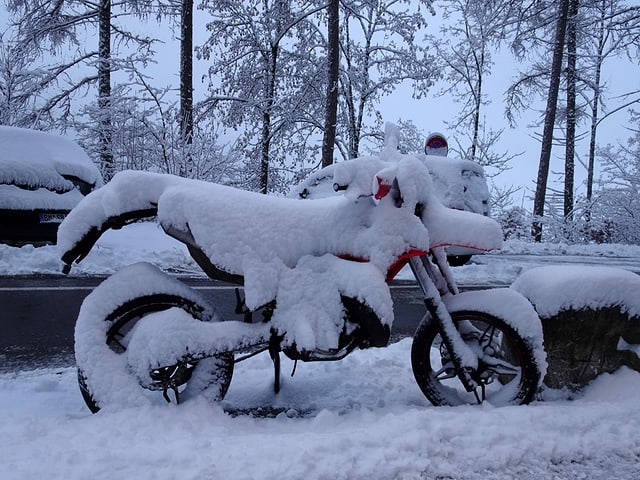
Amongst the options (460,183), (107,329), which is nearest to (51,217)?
(107,329)

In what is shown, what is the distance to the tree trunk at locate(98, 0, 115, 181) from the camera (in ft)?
50.3

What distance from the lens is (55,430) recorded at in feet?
7.63

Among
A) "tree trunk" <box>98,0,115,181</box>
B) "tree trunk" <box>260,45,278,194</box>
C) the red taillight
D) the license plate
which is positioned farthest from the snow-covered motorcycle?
"tree trunk" <box>260,45,278,194</box>

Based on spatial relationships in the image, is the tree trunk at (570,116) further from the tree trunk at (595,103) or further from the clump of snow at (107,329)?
the clump of snow at (107,329)

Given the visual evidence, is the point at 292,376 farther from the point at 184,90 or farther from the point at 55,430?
the point at 184,90

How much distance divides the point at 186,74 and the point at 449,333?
14.2 metres

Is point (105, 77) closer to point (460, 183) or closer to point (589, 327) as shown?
point (460, 183)

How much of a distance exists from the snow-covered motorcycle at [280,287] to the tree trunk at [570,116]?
16.5 m

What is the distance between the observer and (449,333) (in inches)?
108

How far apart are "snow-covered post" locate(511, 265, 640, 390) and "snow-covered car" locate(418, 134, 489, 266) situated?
16.2 feet

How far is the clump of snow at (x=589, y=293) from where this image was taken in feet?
9.77

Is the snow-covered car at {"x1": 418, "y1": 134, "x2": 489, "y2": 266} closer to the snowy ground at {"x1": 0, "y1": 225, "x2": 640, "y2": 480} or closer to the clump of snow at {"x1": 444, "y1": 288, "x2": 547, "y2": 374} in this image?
the clump of snow at {"x1": 444, "y1": 288, "x2": 547, "y2": 374}

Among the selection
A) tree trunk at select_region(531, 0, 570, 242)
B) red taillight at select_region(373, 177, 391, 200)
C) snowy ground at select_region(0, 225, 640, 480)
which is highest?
tree trunk at select_region(531, 0, 570, 242)

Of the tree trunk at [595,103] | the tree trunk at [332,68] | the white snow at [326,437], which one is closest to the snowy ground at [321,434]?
the white snow at [326,437]
